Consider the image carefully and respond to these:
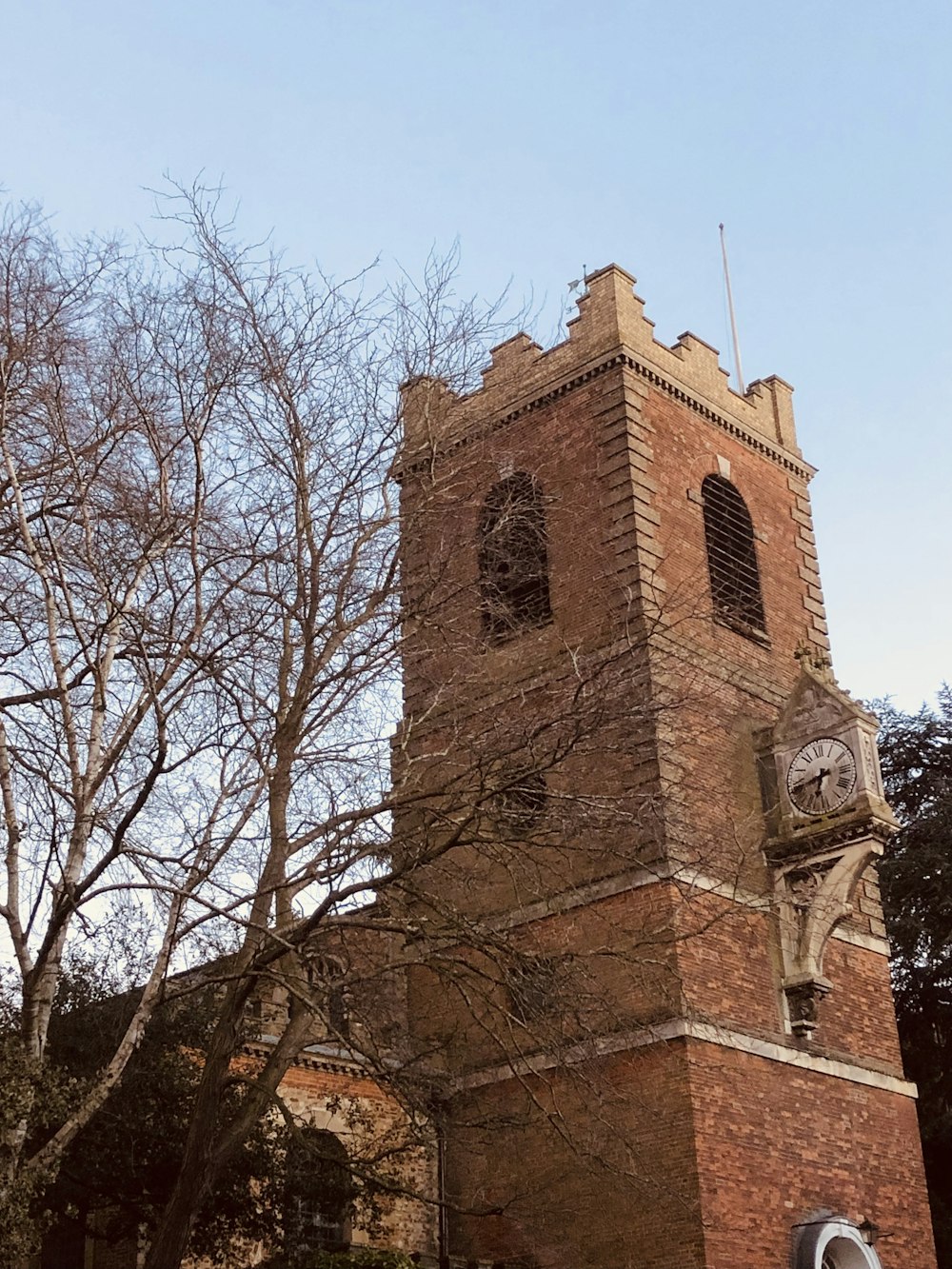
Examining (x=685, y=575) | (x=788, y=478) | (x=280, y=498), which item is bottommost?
(x=280, y=498)

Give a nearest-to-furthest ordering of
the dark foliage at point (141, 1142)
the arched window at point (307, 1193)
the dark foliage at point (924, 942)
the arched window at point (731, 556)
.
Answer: the dark foliage at point (141, 1142)
the arched window at point (307, 1193)
the arched window at point (731, 556)
the dark foliage at point (924, 942)

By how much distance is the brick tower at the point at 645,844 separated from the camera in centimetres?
1622

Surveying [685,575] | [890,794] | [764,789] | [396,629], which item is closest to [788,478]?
[685,575]

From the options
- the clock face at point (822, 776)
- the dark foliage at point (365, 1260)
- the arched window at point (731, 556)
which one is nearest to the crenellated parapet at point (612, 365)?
the arched window at point (731, 556)

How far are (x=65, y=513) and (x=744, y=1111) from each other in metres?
11.1

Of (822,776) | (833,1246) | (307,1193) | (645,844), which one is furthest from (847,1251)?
(307,1193)

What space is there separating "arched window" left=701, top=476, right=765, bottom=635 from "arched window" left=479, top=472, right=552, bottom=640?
2.74 meters

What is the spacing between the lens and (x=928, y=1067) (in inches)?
1240

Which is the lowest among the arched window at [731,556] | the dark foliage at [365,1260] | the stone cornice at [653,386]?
the dark foliage at [365,1260]

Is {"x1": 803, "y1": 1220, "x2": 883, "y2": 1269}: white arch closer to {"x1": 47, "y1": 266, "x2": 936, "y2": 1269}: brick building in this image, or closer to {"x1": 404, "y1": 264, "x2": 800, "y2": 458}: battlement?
{"x1": 47, "y1": 266, "x2": 936, "y2": 1269}: brick building

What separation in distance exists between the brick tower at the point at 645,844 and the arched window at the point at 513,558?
0.35ft

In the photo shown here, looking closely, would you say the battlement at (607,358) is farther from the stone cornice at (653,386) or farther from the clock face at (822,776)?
the clock face at (822,776)

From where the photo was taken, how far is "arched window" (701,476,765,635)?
2431 cm

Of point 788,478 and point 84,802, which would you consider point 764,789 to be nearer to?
point 788,478
